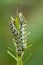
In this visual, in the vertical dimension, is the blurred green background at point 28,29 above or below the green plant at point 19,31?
above

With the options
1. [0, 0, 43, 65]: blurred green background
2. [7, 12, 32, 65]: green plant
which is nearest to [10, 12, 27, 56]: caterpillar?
[7, 12, 32, 65]: green plant

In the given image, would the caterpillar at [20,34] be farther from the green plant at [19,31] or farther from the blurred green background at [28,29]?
the blurred green background at [28,29]

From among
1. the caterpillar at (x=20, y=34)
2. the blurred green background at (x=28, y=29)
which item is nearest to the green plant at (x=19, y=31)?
the caterpillar at (x=20, y=34)

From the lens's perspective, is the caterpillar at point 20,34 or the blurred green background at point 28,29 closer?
the caterpillar at point 20,34

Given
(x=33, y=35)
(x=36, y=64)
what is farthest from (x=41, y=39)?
(x=36, y=64)

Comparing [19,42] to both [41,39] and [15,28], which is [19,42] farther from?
[41,39]

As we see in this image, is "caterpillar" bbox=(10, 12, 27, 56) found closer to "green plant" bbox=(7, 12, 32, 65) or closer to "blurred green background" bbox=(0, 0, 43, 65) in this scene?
"green plant" bbox=(7, 12, 32, 65)

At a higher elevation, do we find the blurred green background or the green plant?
the blurred green background

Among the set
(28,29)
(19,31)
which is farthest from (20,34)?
(28,29)
